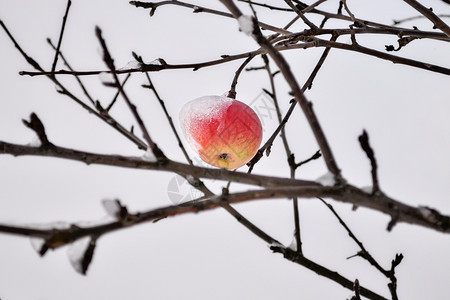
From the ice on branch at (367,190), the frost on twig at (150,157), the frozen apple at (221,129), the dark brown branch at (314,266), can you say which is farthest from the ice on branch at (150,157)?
the frozen apple at (221,129)

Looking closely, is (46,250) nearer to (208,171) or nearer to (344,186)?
(208,171)

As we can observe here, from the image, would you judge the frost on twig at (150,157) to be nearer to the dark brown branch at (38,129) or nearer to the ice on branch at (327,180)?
the dark brown branch at (38,129)

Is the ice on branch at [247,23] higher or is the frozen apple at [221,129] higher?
the frozen apple at [221,129]

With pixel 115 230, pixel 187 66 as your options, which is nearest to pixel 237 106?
pixel 187 66

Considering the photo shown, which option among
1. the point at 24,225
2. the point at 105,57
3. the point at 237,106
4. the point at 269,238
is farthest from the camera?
the point at 237,106

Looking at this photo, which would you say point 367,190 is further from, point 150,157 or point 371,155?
point 150,157

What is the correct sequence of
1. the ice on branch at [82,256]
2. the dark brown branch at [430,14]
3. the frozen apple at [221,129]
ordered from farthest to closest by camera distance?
the frozen apple at [221,129], the dark brown branch at [430,14], the ice on branch at [82,256]

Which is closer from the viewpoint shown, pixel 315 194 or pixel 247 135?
pixel 315 194

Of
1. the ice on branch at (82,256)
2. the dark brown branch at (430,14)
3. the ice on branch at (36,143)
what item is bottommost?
the ice on branch at (82,256)
